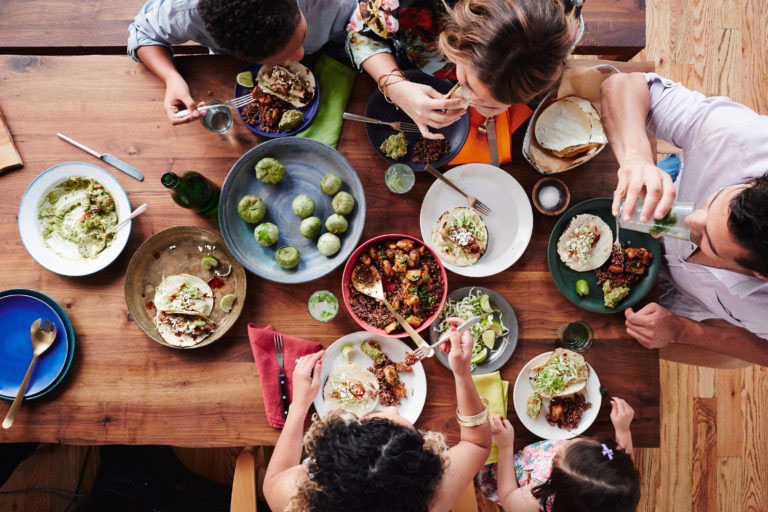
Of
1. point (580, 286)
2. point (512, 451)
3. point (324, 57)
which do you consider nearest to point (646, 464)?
point (512, 451)

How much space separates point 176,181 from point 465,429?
1.56 metres

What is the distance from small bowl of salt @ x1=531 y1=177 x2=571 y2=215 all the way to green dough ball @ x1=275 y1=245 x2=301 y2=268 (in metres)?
1.07

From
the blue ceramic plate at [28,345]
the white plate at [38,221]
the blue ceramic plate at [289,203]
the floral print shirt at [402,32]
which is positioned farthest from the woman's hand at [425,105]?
the blue ceramic plate at [28,345]

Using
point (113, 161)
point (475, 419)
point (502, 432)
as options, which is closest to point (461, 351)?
point (475, 419)

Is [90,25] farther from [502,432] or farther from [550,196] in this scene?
[502,432]

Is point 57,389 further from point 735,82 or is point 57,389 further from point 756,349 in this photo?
point 735,82

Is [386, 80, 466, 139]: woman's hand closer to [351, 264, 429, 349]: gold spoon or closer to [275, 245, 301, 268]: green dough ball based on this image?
[351, 264, 429, 349]: gold spoon

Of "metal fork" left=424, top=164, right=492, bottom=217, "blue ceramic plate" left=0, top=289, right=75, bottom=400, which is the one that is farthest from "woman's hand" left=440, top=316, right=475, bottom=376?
"blue ceramic plate" left=0, top=289, right=75, bottom=400

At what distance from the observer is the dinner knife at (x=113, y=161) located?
6.60 ft

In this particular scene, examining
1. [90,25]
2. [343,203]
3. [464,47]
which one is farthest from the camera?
[90,25]

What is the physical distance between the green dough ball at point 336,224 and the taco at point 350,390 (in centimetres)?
59

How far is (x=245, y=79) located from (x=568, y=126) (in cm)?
142

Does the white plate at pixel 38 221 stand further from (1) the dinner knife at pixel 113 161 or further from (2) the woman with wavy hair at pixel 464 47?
(2) the woman with wavy hair at pixel 464 47

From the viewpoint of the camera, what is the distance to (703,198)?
1852 mm
